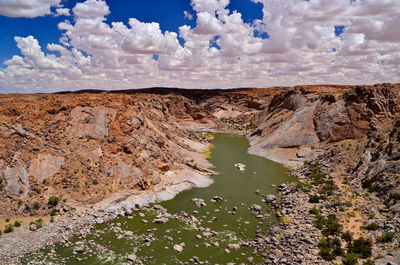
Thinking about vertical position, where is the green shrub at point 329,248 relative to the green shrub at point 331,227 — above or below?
below

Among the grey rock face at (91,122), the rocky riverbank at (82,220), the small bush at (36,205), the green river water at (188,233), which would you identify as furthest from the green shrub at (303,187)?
the small bush at (36,205)

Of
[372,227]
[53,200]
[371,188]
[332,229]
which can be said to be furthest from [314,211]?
[53,200]

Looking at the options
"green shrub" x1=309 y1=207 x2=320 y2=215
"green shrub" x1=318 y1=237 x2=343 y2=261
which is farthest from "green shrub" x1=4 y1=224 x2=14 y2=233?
"green shrub" x1=309 y1=207 x2=320 y2=215

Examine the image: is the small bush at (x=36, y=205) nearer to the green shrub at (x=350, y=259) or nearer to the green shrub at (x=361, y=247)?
the green shrub at (x=350, y=259)

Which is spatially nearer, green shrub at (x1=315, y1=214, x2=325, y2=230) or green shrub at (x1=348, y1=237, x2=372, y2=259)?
green shrub at (x1=348, y1=237, x2=372, y2=259)

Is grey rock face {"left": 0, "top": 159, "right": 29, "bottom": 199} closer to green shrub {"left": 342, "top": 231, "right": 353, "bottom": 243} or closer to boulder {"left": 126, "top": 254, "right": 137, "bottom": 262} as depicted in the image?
Result: boulder {"left": 126, "top": 254, "right": 137, "bottom": 262}

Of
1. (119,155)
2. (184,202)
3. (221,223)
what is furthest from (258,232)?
(119,155)

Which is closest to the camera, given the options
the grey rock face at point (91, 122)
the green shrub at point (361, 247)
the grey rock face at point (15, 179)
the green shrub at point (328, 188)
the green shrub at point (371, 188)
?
the green shrub at point (361, 247)
